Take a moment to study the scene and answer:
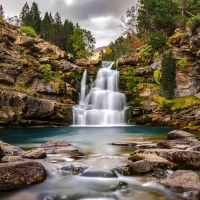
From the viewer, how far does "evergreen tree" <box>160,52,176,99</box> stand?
33.7m

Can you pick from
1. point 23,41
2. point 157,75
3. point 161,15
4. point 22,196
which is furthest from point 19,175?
point 161,15

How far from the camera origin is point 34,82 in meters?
34.2

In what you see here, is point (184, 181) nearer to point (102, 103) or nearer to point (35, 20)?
point (102, 103)

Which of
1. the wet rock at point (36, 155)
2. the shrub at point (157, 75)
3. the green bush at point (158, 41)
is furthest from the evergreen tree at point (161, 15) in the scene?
the wet rock at point (36, 155)

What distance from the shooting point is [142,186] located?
21.4ft

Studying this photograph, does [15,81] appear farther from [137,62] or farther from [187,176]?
[187,176]

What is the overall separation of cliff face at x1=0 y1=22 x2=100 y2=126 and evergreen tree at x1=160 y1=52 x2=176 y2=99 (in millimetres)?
13027

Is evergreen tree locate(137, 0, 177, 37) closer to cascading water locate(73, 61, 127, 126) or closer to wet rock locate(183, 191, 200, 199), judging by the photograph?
cascading water locate(73, 61, 127, 126)

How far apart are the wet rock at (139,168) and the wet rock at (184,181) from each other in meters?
1.00

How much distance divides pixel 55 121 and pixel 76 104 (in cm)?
561

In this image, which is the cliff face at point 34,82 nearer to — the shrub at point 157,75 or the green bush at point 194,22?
the shrub at point 157,75

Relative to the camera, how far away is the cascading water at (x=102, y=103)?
109ft

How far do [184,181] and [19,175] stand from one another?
4.50m

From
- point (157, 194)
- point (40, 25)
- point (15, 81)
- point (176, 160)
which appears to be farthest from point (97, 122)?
point (40, 25)
